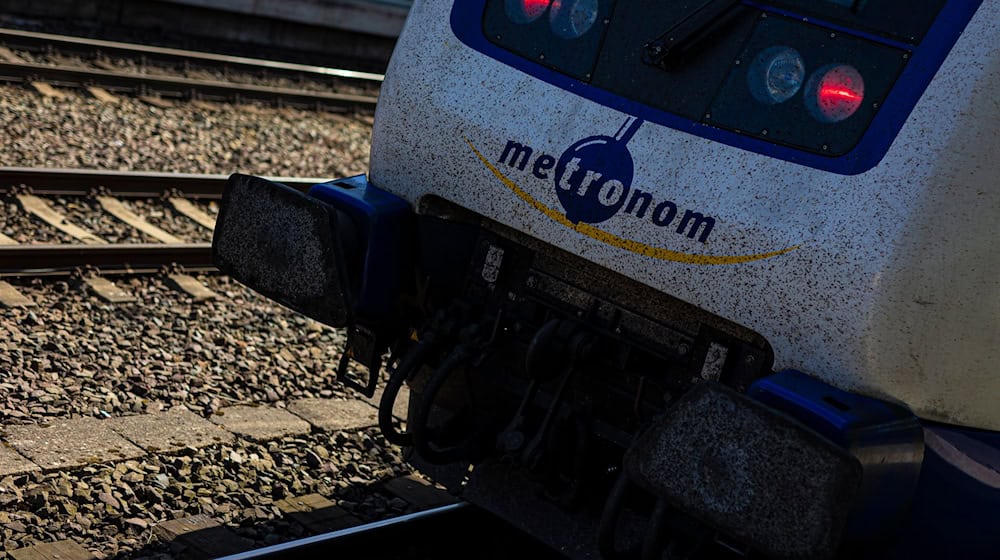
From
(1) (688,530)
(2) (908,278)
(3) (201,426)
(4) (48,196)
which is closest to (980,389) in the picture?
(2) (908,278)

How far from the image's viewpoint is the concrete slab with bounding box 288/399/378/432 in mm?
5551

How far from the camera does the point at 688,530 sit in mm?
3588

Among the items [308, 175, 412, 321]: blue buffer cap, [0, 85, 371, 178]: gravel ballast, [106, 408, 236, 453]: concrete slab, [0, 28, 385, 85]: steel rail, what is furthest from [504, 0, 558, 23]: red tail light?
[0, 28, 385, 85]: steel rail

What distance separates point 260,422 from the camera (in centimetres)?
537

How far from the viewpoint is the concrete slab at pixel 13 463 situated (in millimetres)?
4418

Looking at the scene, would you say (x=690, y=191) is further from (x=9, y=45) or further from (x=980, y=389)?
(x=9, y=45)

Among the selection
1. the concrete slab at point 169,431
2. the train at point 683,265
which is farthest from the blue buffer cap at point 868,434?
the concrete slab at point 169,431

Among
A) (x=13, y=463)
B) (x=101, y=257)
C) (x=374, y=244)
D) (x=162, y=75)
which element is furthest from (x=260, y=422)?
(x=162, y=75)

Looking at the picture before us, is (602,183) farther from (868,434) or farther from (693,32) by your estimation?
(868,434)

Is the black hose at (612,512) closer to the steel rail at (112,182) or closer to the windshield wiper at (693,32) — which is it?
the windshield wiper at (693,32)

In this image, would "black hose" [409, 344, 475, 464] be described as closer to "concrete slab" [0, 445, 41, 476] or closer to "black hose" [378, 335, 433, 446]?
"black hose" [378, 335, 433, 446]

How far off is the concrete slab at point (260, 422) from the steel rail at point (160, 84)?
5738 mm

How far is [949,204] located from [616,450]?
47.9 inches

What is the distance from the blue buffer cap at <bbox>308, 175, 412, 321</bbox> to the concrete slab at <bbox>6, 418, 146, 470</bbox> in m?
1.32
